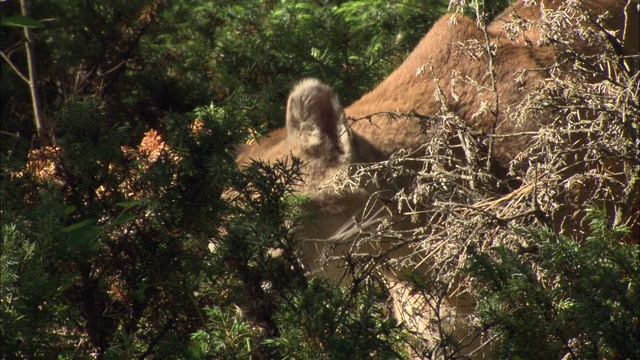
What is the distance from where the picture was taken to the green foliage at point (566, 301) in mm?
2354

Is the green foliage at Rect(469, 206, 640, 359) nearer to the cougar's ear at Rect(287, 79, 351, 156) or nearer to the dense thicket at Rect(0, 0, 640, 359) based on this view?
the dense thicket at Rect(0, 0, 640, 359)

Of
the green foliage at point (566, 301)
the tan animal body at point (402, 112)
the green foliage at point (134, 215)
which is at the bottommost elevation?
the tan animal body at point (402, 112)

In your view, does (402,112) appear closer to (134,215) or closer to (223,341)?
(134,215)

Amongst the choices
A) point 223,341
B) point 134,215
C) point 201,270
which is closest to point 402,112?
point 201,270

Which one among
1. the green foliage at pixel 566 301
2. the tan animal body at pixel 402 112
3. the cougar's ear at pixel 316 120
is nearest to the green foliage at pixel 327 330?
the green foliage at pixel 566 301

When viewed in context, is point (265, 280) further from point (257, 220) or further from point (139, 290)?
point (139, 290)

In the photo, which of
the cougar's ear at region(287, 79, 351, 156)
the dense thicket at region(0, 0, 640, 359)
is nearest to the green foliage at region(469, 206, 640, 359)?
the dense thicket at region(0, 0, 640, 359)

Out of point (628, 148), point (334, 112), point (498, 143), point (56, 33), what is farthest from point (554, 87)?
point (56, 33)

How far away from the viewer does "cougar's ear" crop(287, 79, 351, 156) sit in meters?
4.64

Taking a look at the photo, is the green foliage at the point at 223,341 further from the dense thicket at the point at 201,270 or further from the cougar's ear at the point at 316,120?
the cougar's ear at the point at 316,120

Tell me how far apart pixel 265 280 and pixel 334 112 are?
2.15 metres

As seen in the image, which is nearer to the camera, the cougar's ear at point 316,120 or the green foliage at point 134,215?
the green foliage at point 134,215

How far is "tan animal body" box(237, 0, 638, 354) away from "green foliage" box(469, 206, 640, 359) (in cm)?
165

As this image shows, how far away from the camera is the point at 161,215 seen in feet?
9.94
